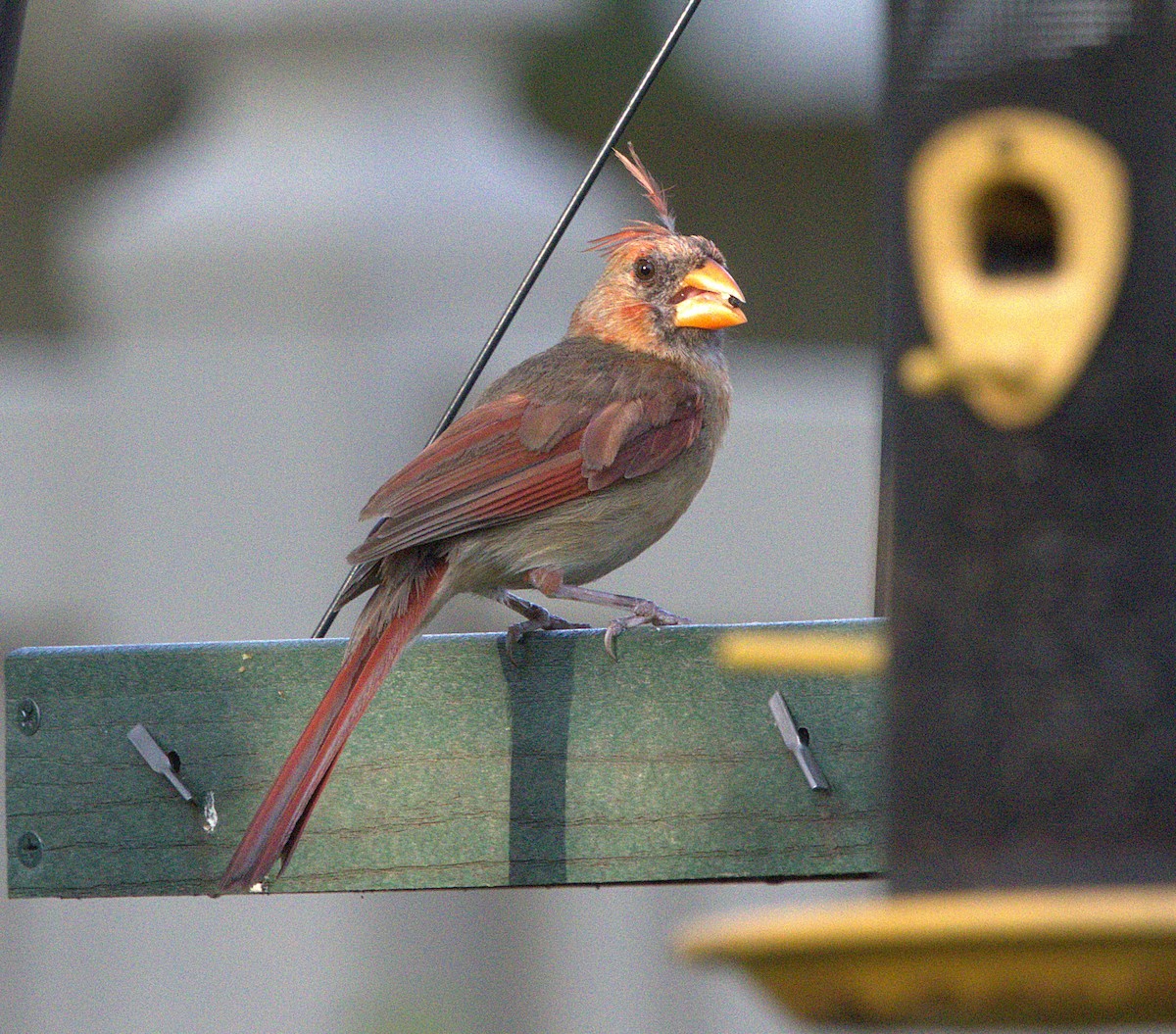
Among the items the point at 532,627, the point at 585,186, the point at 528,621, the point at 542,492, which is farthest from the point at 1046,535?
the point at 542,492

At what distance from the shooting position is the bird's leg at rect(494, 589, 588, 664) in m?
3.22

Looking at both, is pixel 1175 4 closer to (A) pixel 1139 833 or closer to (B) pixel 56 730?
(A) pixel 1139 833

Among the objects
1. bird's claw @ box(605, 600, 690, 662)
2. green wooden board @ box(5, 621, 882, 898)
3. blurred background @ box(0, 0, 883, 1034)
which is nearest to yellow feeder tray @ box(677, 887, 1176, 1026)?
green wooden board @ box(5, 621, 882, 898)

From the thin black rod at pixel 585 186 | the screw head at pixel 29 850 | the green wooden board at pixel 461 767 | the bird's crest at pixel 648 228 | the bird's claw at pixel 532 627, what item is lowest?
the screw head at pixel 29 850

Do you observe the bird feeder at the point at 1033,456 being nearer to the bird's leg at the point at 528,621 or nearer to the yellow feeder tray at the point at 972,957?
the yellow feeder tray at the point at 972,957

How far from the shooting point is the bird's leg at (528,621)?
10.6 feet

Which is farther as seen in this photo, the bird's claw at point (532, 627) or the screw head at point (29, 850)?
the screw head at point (29, 850)

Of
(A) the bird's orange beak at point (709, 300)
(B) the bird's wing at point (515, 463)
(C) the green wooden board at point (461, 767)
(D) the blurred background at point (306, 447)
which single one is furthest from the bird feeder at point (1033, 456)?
(D) the blurred background at point (306, 447)

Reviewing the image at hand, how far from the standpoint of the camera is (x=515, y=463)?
12.3ft

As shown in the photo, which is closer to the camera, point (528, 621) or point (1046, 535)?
point (1046, 535)

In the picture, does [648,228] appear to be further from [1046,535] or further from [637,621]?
[1046,535]

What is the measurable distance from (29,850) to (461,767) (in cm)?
71

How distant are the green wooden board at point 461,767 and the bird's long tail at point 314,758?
0.23 ft

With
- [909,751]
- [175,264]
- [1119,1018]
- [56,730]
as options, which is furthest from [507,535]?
[175,264]
